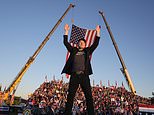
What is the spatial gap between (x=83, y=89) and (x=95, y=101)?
13.1 meters

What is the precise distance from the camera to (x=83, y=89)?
543 centimetres

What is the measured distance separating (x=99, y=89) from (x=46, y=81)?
5125 millimetres

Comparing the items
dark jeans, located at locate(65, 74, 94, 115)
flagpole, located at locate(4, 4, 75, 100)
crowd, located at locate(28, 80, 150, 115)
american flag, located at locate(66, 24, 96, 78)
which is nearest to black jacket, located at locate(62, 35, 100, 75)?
dark jeans, located at locate(65, 74, 94, 115)

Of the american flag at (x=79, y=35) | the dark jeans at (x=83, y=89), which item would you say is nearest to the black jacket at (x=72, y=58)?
the dark jeans at (x=83, y=89)

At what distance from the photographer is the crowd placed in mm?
15750

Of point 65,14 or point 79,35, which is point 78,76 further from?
point 65,14

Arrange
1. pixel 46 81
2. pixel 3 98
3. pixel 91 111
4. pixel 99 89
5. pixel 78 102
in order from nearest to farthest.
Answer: pixel 91 111
pixel 78 102
pixel 3 98
pixel 99 89
pixel 46 81

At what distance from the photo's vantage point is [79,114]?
609 inches

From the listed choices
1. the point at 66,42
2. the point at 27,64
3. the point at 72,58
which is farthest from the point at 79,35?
the point at 27,64

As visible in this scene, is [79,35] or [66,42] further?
[79,35]

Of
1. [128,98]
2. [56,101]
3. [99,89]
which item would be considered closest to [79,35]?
[56,101]

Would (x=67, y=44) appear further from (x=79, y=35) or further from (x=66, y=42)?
(x=79, y=35)

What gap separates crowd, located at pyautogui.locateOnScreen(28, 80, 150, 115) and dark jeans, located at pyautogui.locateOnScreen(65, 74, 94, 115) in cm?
918

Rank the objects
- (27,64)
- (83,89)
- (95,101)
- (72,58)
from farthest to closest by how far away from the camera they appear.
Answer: (95,101) → (27,64) → (72,58) → (83,89)
